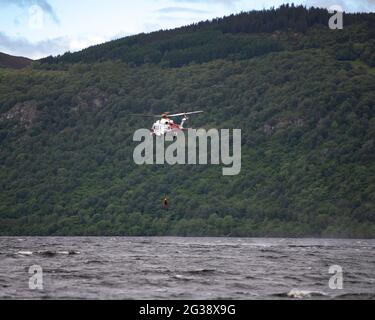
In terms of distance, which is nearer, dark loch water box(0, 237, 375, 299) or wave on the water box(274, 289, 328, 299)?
wave on the water box(274, 289, 328, 299)

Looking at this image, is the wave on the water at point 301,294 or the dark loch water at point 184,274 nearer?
the wave on the water at point 301,294

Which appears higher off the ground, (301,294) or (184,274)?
(184,274)

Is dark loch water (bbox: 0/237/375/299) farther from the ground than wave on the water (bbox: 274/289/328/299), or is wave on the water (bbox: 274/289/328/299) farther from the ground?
dark loch water (bbox: 0/237/375/299)

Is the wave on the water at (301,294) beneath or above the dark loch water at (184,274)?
beneath

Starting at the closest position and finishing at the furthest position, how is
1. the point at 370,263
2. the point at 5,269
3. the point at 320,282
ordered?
the point at 320,282 → the point at 5,269 → the point at 370,263

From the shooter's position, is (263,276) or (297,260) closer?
(263,276)
